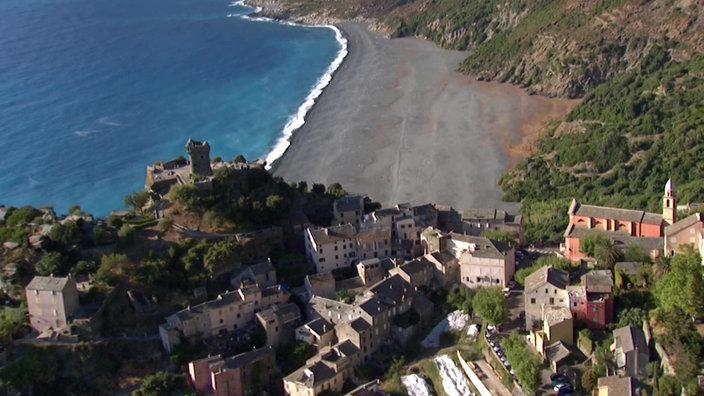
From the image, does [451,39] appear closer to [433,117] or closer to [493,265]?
[433,117]

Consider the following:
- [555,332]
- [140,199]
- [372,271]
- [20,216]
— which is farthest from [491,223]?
[20,216]

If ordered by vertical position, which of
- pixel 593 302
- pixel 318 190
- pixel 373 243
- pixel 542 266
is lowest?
pixel 593 302

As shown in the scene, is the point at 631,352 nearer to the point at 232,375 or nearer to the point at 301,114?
the point at 232,375

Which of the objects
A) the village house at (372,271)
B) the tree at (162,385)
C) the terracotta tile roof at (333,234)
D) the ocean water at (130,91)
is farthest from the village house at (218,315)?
the ocean water at (130,91)

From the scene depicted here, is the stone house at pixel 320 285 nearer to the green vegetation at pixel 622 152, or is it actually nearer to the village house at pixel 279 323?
the village house at pixel 279 323

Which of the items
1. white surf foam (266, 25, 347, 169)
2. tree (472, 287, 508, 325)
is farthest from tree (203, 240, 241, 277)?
white surf foam (266, 25, 347, 169)

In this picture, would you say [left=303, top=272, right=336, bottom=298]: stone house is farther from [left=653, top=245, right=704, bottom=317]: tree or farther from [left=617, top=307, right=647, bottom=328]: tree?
[left=653, top=245, right=704, bottom=317]: tree
